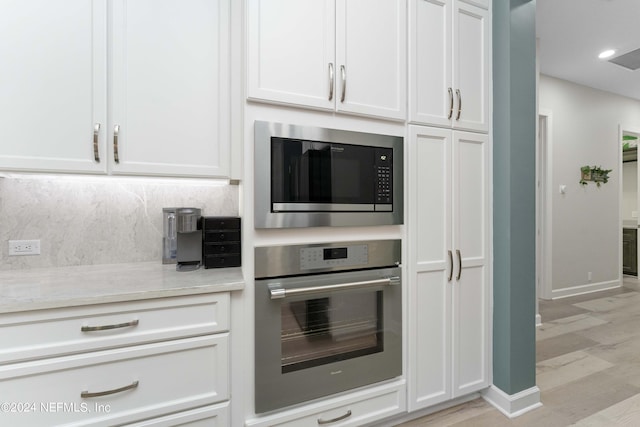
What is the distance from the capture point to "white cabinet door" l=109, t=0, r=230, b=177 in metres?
1.43

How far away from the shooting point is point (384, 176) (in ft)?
5.54

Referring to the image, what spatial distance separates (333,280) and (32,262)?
1558 mm

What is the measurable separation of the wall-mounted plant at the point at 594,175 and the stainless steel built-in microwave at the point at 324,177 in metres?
4.17

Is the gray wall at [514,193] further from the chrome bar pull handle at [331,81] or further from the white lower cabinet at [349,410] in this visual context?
the chrome bar pull handle at [331,81]

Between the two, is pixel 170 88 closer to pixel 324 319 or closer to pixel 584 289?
pixel 324 319

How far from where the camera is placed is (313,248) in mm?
1548

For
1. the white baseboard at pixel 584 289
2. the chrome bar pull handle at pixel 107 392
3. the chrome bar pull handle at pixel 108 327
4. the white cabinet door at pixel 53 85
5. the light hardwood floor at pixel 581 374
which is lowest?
the light hardwood floor at pixel 581 374

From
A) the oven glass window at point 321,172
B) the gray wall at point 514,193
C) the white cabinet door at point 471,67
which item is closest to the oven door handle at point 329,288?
the oven glass window at point 321,172

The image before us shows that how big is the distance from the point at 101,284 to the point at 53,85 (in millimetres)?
871

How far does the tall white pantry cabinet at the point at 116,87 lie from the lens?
1.31 metres

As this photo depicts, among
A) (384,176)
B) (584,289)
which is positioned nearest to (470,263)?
(384,176)

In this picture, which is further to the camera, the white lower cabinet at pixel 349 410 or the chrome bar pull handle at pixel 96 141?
the white lower cabinet at pixel 349 410

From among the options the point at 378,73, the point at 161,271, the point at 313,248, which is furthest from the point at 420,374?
the point at 378,73

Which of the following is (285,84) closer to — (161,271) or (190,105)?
(190,105)
